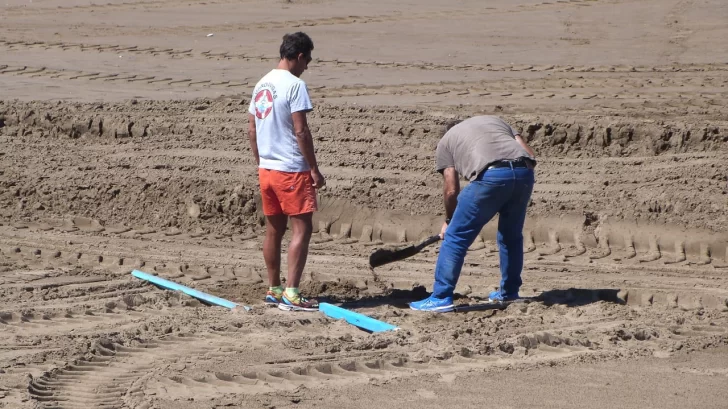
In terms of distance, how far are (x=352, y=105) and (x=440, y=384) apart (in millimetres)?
7563

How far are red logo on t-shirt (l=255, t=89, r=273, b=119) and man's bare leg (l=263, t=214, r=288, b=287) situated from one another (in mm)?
813

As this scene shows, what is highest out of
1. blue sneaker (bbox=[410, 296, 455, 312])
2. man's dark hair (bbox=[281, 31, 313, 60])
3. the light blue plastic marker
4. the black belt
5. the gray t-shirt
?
man's dark hair (bbox=[281, 31, 313, 60])

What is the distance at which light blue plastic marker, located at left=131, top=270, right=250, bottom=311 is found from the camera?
7738mm

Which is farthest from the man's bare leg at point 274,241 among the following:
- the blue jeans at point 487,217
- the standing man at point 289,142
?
the blue jeans at point 487,217

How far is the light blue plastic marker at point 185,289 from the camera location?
774 cm

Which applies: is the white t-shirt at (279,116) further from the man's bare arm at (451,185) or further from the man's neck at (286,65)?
the man's bare arm at (451,185)

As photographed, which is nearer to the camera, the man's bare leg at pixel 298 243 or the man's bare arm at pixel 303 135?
the man's bare arm at pixel 303 135

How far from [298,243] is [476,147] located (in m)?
1.46

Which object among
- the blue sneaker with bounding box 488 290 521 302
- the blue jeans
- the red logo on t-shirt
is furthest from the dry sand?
the red logo on t-shirt

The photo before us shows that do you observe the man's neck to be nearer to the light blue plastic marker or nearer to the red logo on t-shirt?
the red logo on t-shirt

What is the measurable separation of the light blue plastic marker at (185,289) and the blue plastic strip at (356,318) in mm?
593

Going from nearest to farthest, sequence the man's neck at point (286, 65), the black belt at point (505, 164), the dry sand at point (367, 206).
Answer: the dry sand at point (367, 206) → the man's neck at point (286, 65) → the black belt at point (505, 164)

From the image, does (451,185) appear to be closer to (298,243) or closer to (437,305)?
(437,305)

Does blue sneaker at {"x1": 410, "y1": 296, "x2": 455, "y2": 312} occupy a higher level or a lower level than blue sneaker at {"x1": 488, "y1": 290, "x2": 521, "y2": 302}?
higher
